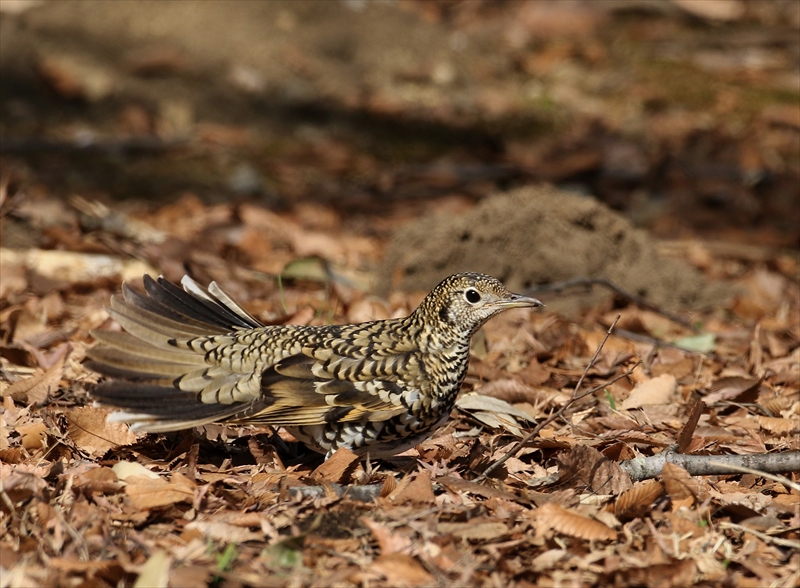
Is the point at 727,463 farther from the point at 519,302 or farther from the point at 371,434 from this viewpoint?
the point at 371,434

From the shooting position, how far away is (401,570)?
12.1 feet

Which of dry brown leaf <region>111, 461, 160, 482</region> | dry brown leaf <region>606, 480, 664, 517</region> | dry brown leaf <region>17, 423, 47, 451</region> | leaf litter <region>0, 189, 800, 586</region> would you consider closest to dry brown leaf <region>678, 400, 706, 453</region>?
leaf litter <region>0, 189, 800, 586</region>

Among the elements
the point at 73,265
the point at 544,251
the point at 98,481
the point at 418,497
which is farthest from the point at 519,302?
the point at 73,265

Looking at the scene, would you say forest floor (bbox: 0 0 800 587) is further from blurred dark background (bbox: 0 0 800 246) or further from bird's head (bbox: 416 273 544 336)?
bird's head (bbox: 416 273 544 336)

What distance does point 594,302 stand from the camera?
7668mm

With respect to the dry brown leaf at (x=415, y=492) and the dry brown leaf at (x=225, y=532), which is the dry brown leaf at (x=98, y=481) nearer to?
the dry brown leaf at (x=225, y=532)

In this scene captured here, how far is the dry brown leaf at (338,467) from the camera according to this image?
4457mm

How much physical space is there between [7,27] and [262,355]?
8748 millimetres

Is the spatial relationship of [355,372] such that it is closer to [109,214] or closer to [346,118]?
[109,214]

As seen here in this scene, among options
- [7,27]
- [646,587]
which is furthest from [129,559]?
[7,27]

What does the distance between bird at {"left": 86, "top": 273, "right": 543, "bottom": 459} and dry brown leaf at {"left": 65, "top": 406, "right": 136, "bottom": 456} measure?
25cm

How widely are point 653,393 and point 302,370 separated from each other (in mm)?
2161

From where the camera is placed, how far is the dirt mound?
7867 mm

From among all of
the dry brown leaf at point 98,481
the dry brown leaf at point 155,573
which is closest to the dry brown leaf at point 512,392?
the dry brown leaf at point 98,481
